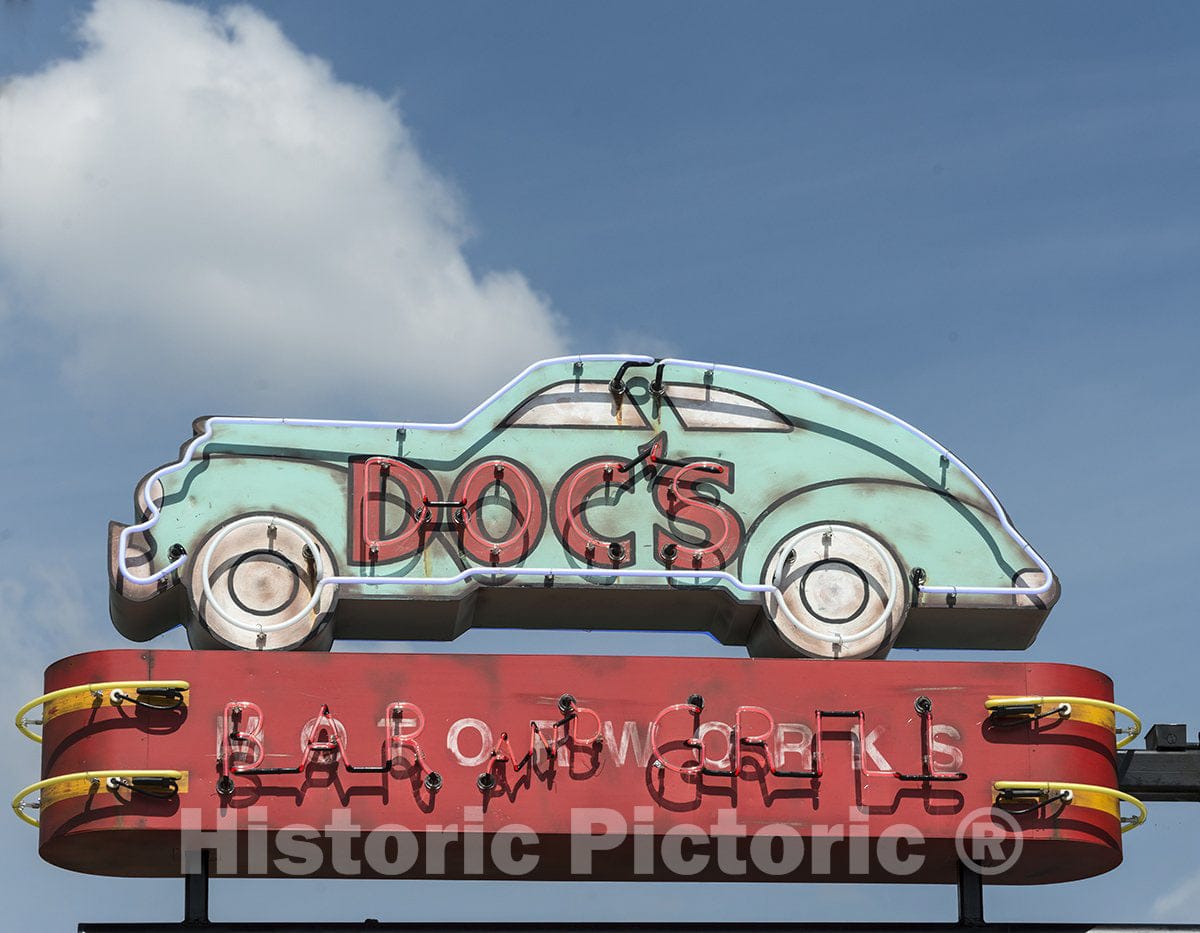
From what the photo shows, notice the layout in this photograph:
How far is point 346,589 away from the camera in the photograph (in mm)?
27344

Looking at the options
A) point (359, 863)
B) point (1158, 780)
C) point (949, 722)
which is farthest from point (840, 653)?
point (359, 863)

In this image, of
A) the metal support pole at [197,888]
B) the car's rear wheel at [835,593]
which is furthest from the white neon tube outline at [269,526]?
the car's rear wheel at [835,593]

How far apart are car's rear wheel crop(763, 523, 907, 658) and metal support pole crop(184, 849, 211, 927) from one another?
20.0 ft

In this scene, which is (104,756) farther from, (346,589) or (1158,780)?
(1158,780)

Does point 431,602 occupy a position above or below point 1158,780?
above

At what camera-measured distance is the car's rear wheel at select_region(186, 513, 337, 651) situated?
2716 centimetres

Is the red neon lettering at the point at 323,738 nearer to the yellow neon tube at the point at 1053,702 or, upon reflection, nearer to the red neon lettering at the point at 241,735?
the red neon lettering at the point at 241,735

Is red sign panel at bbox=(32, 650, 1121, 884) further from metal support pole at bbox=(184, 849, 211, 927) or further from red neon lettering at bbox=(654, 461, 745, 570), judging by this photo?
red neon lettering at bbox=(654, 461, 745, 570)

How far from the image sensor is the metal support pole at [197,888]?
26234mm

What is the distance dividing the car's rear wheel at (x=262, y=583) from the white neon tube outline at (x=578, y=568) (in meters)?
0.15

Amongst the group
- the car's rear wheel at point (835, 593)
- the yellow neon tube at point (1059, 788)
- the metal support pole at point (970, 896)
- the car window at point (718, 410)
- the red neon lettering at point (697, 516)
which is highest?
the car window at point (718, 410)

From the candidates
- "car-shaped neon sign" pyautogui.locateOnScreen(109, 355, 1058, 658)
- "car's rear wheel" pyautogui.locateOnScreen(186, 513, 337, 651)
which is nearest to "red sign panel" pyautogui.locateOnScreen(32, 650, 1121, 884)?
"car's rear wheel" pyautogui.locateOnScreen(186, 513, 337, 651)

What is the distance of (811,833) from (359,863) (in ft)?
14.3

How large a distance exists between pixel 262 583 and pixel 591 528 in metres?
3.38
